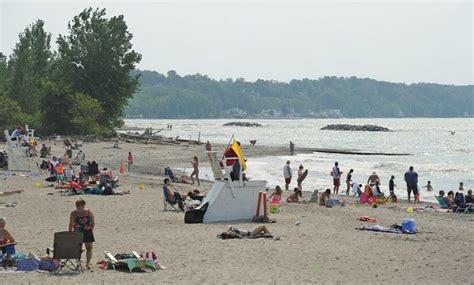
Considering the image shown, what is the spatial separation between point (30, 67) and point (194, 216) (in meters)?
62.2

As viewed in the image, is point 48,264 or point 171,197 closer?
point 48,264

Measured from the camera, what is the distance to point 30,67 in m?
74.3

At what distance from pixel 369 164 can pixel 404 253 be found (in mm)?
36991

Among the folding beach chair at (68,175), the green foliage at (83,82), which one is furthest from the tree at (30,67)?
the folding beach chair at (68,175)

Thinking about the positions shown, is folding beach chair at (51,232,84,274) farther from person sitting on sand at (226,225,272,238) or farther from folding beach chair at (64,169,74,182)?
folding beach chair at (64,169,74,182)

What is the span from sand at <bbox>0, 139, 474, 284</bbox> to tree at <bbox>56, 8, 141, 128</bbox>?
48093 millimetres

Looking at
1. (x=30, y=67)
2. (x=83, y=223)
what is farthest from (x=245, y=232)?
(x=30, y=67)

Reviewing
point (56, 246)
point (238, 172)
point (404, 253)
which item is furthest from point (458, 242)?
point (56, 246)

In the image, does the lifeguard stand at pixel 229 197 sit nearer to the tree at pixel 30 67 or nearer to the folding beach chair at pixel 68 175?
the folding beach chair at pixel 68 175

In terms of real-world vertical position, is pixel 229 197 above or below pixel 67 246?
above

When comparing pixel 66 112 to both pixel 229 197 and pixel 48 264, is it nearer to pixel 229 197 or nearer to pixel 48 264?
pixel 229 197

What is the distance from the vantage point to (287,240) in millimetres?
14578

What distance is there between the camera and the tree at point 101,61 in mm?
68625

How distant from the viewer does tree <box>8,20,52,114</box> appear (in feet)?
242
